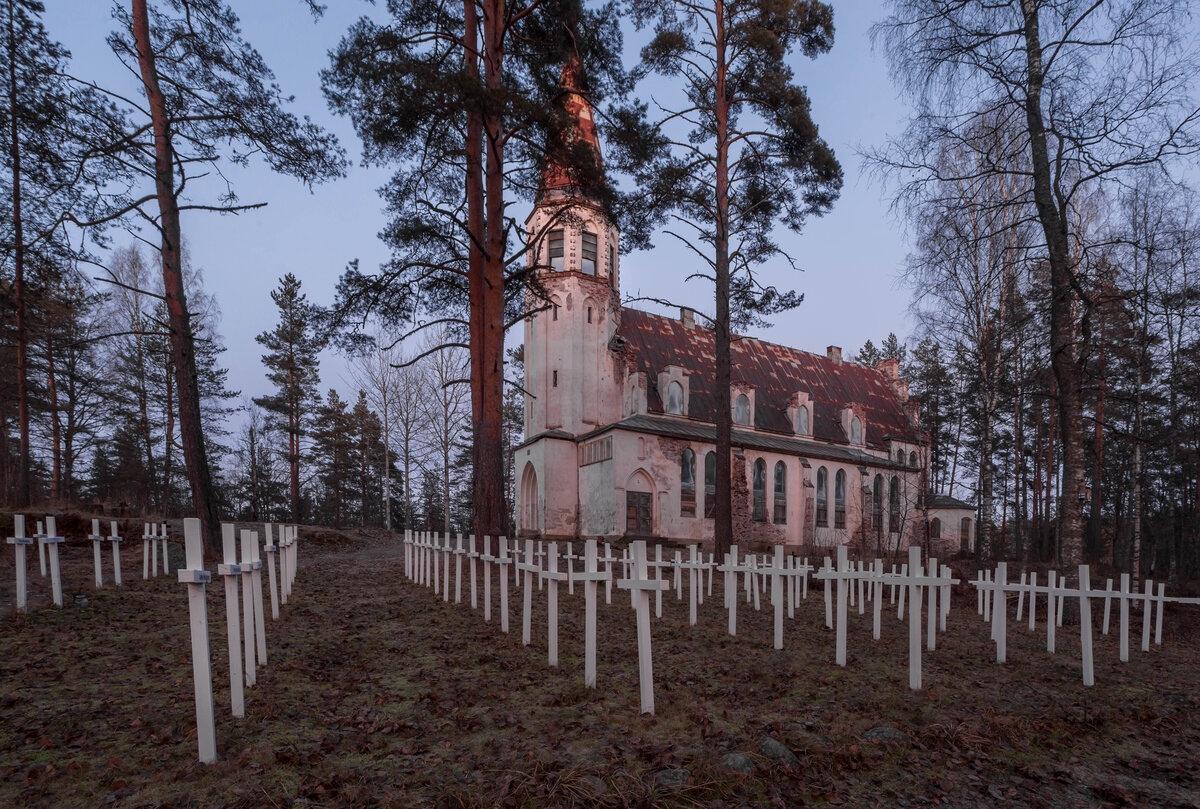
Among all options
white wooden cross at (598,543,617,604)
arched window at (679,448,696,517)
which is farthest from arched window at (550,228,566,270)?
white wooden cross at (598,543,617,604)

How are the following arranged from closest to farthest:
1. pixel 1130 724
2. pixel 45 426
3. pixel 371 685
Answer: pixel 1130 724 → pixel 371 685 → pixel 45 426

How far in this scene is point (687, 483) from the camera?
98.5 ft

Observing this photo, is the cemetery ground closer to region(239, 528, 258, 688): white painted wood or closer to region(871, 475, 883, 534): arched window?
region(239, 528, 258, 688): white painted wood

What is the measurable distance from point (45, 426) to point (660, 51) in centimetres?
2992

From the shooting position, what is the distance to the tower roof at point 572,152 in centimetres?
1177

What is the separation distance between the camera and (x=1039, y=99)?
10672 millimetres

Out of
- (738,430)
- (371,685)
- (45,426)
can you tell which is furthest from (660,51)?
(45,426)

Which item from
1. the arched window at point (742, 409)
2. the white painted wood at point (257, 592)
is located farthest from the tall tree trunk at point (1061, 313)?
the arched window at point (742, 409)

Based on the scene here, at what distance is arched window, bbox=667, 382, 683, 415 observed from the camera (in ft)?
103

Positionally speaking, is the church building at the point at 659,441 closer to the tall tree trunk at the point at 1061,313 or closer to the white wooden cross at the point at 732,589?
the tall tree trunk at the point at 1061,313

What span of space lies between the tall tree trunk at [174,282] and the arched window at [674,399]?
22039 millimetres

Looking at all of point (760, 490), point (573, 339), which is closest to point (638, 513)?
point (760, 490)

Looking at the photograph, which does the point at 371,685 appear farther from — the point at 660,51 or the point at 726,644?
the point at 660,51

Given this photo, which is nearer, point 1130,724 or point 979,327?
point 1130,724
